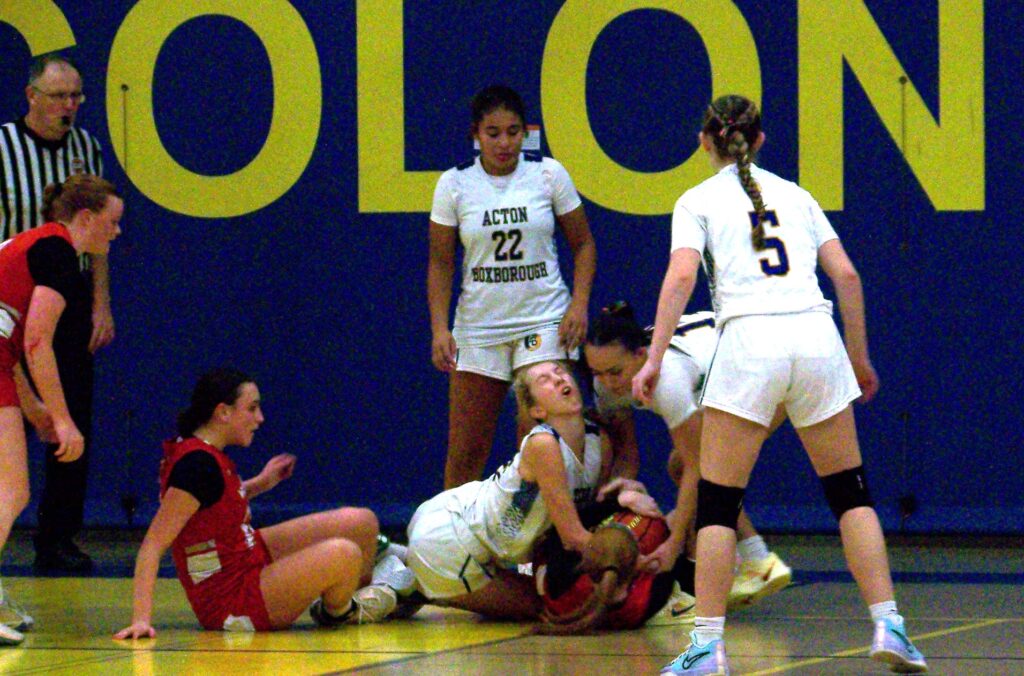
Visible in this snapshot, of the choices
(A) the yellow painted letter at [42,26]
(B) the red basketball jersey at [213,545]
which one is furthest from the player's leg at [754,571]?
(A) the yellow painted letter at [42,26]

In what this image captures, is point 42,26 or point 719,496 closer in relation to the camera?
point 719,496

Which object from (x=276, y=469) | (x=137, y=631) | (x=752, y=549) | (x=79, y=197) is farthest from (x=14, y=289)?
(x=752, y=549)

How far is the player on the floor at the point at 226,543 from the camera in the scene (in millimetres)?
5754

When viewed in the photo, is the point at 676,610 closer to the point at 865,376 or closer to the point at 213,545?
the point at 865,376

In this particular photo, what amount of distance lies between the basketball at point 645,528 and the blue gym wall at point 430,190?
2494 mm

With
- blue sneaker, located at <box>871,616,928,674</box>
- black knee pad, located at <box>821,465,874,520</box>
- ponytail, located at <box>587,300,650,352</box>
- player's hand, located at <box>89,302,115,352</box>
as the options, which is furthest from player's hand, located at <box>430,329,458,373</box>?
blue sneaker, located at <box>871,616,928,674</box>

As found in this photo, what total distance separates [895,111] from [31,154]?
4.13 m

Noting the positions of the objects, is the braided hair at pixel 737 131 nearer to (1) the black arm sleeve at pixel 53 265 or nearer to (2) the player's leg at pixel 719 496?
(2) the player's leg at pixel 719 496

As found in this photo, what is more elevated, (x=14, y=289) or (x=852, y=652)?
(x=14, y=289)

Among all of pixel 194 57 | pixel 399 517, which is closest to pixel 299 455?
pixel 399 517

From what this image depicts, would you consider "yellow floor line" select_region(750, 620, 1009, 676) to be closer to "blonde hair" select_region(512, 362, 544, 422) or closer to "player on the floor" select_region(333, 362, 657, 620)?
"player on the floor" select_region(333, 362, 657, 620)

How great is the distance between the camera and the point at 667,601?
6039mm

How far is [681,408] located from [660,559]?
0.54 meters

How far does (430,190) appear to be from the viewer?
8.70m
